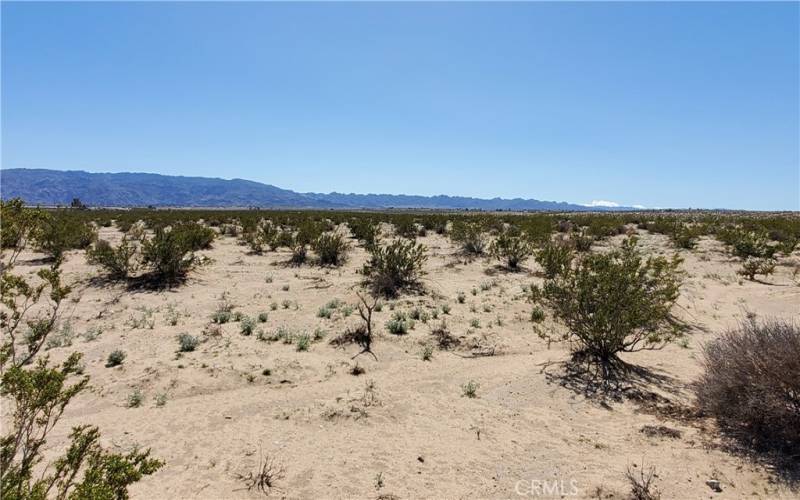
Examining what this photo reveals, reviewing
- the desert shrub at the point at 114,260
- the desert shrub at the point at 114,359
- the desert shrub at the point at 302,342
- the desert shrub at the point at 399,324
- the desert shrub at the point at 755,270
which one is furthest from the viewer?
the desert shrub at the point at 755,270

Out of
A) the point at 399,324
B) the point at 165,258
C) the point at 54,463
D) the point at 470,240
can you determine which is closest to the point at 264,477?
the point at 54,463

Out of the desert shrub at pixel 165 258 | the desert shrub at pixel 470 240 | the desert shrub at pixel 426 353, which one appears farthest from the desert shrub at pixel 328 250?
the desert shrub at pixel 426 353

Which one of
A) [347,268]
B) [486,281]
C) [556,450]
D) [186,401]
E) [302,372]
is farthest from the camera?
[347,268]

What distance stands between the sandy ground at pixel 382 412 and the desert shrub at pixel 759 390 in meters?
0.33

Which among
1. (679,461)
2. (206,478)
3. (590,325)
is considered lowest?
(206,478)

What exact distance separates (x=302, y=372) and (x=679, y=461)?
5274mm

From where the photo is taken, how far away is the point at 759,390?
188 inches

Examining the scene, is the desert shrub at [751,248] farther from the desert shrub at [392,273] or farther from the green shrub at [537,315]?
the desert shrub at [392,273]

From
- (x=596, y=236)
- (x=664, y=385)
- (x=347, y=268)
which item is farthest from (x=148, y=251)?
(x=596, y=236)

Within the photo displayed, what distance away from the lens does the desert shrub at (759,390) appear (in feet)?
15.0

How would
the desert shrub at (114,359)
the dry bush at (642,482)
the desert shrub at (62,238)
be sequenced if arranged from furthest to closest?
1. the desert shrub at (62,238)
2. the desert shrub at (114,359)
3. the dry bush at (642,482)

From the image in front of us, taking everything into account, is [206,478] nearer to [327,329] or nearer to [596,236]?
[327,329]

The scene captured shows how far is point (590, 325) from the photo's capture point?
7418mm

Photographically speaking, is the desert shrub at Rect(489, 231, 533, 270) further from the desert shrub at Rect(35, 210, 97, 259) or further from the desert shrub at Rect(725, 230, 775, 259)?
the desert shrub at Rect(35, 210, 97, 259)
